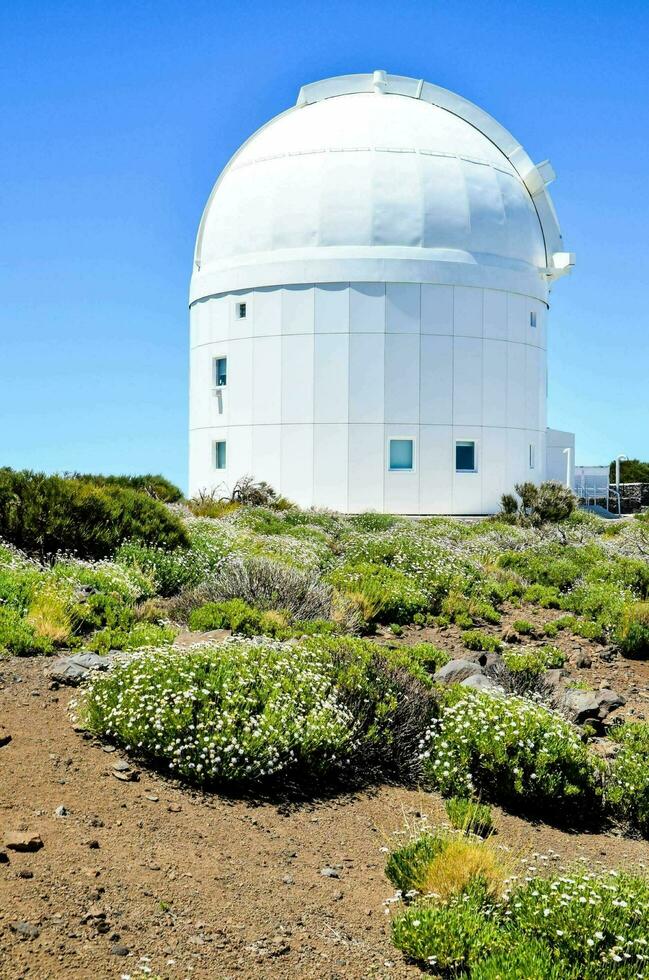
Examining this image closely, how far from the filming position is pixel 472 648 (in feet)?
33.6

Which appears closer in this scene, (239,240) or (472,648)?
(472,648)

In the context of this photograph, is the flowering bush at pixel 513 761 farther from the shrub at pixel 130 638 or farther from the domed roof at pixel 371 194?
the domed roof at pixel 371 194

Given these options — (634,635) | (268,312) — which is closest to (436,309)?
(268,312)

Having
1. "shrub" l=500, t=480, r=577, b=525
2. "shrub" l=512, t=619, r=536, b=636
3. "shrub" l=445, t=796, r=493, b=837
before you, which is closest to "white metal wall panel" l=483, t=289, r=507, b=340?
"shrub" l=500, t=480, r=577, b=525

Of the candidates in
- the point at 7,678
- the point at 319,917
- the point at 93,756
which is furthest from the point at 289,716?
the point at 7,678

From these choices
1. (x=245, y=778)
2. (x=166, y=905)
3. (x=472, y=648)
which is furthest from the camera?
(x=472, y=648)

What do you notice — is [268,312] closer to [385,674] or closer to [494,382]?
[494,382]

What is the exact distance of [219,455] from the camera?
2514 cm

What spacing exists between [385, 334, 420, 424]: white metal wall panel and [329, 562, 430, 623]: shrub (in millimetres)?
10834

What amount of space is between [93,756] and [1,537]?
690 centimetres

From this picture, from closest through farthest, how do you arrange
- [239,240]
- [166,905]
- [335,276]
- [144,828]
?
[166,905], [144,828], [335,276], [239,240]

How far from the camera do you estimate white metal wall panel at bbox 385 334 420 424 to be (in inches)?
890

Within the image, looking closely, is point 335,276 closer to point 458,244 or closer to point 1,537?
point 458,244

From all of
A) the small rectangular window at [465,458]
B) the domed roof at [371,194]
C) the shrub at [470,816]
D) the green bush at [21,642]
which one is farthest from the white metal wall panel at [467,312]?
the shrub at [470,816]
